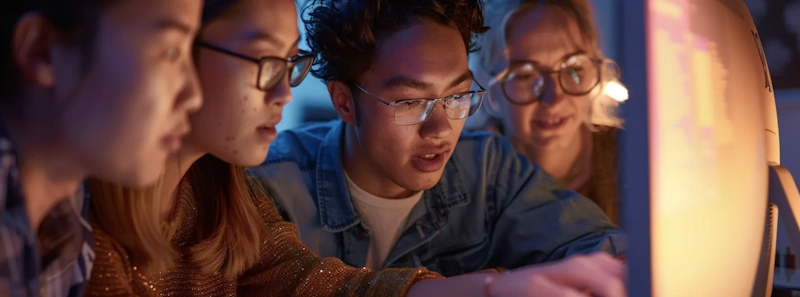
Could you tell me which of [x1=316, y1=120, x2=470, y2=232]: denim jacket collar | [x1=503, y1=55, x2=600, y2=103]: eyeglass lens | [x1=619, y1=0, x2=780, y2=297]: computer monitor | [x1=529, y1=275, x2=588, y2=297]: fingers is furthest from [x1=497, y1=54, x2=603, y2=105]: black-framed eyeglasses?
[x1=529, y1=275, x2=588, y2=297]: fingers

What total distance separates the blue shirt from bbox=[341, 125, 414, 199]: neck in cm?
74

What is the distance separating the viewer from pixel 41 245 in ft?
2.31

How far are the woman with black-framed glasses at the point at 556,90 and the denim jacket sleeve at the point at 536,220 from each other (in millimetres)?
231

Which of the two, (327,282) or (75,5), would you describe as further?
(327,282)

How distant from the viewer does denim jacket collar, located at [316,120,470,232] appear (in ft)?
4.66

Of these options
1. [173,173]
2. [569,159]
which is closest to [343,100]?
[173,173]

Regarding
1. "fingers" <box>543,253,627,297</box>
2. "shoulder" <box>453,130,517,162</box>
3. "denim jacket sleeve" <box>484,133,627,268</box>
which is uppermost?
"shoulder" <box>453,130,517,162</box>

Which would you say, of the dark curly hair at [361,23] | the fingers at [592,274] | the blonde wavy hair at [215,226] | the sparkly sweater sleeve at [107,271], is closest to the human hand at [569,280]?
the fingers at [592,274]

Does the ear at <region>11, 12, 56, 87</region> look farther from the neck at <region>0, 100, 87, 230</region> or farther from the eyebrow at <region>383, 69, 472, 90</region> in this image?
the eyebrow at <region>383, 69, 472, 90</region>

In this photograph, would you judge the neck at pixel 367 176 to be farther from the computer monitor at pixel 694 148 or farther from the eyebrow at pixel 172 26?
the eyebrow at pixel 172 26

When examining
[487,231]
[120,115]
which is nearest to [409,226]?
[487,231]

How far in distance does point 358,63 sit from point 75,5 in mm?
799

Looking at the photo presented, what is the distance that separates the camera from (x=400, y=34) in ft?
4.37

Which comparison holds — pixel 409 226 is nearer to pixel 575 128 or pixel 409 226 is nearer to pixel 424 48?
pixel 424 48
